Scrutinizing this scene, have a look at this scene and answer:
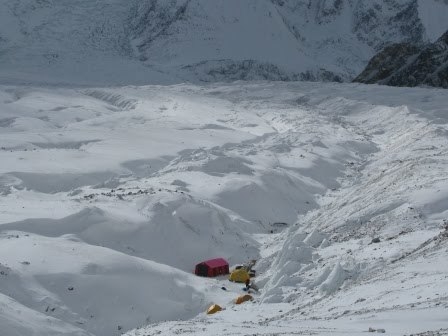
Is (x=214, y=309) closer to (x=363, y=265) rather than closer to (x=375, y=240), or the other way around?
(x=363, y=265)

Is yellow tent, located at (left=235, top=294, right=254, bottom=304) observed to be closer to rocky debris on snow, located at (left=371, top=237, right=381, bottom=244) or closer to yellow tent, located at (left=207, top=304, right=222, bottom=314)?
yellow tent, located at (left=207, top=304, right=222, bottom=314)

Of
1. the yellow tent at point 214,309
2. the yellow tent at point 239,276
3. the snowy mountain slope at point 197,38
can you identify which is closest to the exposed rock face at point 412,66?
the snowy mountain slope at point 197,38

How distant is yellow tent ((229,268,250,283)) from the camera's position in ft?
59.4

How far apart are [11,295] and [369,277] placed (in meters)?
8.10

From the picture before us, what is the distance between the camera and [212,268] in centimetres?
1848

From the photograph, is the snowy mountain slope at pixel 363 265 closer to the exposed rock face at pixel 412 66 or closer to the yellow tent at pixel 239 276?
the yellow tent at pixel 239 276

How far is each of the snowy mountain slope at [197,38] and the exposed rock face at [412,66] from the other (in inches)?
1067

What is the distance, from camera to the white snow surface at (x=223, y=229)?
13406 mm

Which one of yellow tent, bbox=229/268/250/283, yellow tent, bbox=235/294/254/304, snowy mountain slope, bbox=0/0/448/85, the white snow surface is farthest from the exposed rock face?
yellow tent, bbox=235/294/254/304

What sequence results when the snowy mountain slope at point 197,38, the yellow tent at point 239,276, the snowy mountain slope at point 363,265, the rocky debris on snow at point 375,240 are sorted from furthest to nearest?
the snowy mountain slope at point 197,38, the yellow tent at point 239,276, the rocky debris on snow at point 375,240, the snowy mountain slope at point 363,265

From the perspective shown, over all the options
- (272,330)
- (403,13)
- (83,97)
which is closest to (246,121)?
(83,97)

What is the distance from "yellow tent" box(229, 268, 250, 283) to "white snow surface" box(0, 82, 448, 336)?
0.77 feet

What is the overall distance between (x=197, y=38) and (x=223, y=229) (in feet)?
284

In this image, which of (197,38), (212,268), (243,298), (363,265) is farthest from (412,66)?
(243,298)
